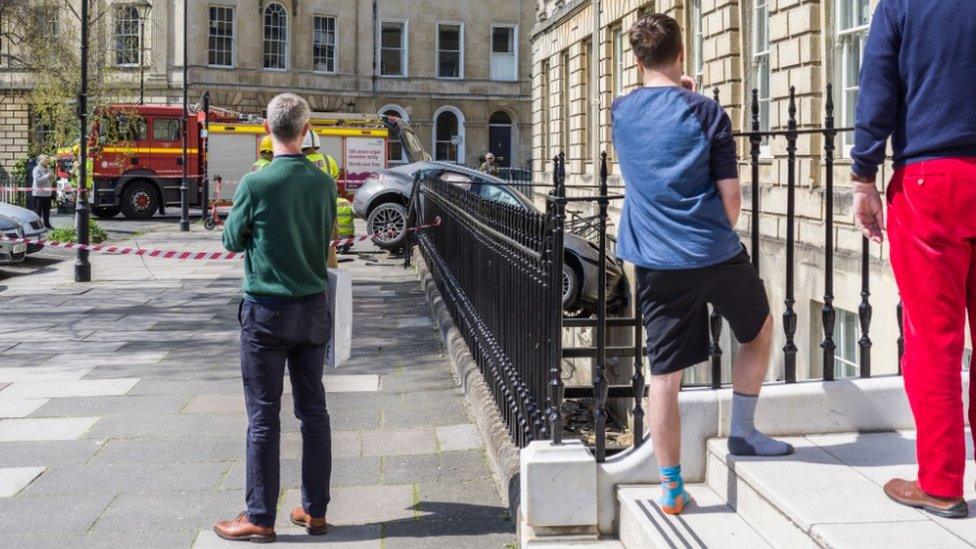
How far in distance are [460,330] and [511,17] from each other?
150ft

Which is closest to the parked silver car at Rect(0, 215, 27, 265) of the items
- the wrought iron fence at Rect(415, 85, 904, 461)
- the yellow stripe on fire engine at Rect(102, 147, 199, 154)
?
the wrought iron fence at Rect(415, 85, 904, 461)

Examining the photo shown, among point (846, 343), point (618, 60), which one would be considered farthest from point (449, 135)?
point (846, 343)

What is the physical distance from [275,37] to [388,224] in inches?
1216

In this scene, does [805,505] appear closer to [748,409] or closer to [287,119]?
[748,409]

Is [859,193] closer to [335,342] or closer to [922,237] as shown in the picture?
[922,237]

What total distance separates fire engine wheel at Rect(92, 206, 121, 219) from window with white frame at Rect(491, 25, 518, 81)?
75.3 ft

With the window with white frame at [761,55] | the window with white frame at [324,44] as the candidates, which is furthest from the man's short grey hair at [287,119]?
the window with white frame at [324,44]

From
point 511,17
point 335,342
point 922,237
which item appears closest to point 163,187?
point 511,17

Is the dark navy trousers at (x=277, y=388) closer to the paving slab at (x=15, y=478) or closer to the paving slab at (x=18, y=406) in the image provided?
the paving slab at (x=15, y=478)

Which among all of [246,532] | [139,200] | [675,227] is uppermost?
[139,200]

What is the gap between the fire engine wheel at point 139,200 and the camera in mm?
33562

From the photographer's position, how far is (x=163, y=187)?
112ft

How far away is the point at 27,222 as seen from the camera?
1889 cm

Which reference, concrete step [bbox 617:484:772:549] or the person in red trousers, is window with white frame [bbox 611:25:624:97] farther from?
the person in red trousers
